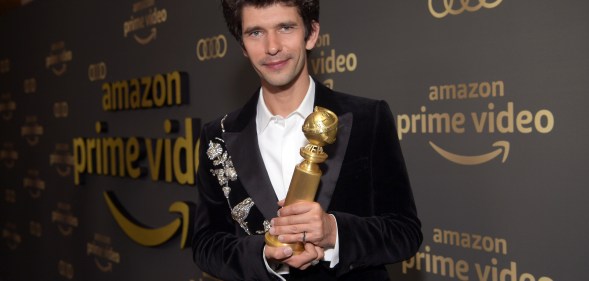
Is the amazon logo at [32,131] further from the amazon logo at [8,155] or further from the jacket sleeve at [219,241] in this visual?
the jacket sleeve at [219,241]

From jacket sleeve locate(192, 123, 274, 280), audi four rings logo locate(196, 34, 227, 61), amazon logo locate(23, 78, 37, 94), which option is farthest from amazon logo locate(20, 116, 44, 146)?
jacket sleeve locate(192, 123, 274, 280)

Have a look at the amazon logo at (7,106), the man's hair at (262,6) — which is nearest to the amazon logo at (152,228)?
the man's hair at (262,6)

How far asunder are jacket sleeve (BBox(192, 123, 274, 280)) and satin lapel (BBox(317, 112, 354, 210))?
14cm

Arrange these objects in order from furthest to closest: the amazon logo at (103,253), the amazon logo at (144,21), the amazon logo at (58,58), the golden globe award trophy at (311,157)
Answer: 1. the amazon logo at (58,58)
2. the amazon logo at (103,253)
3. the amazon logo at (144,21)
4. the golden globe award trophy at (311,157)

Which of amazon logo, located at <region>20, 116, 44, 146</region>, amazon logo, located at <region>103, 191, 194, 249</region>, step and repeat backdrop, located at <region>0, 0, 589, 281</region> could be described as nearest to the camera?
step and repeat backdrop, located at <region>0, 0, 589, 281</region>

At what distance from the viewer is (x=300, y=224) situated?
87 cm

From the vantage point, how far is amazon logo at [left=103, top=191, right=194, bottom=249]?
7.97 ft

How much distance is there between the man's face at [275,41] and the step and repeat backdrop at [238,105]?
0.60 metres

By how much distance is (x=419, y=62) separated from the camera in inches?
61.8

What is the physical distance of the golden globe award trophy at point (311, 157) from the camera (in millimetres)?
862

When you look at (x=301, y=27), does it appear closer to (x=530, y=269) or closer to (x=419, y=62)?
(x=419, y=62)

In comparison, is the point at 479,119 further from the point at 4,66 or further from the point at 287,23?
the point at 4,66

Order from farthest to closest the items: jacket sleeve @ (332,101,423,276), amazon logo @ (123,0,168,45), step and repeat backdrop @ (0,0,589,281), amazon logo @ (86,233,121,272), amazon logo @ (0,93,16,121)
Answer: amazon logo @ (0,93,16,121) < amazon logo @ (86,233,121,272) < amazon logo @ (123,0,168,45) < step and repeat backdrop @ (0,0,589,281) < jacket sleeve @ (332,101,423,276)

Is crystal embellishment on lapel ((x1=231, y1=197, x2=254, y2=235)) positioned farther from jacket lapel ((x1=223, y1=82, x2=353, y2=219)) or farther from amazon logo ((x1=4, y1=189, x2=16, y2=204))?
amazon logo ((x1=4, y1=189, x2=16, y2=204))
